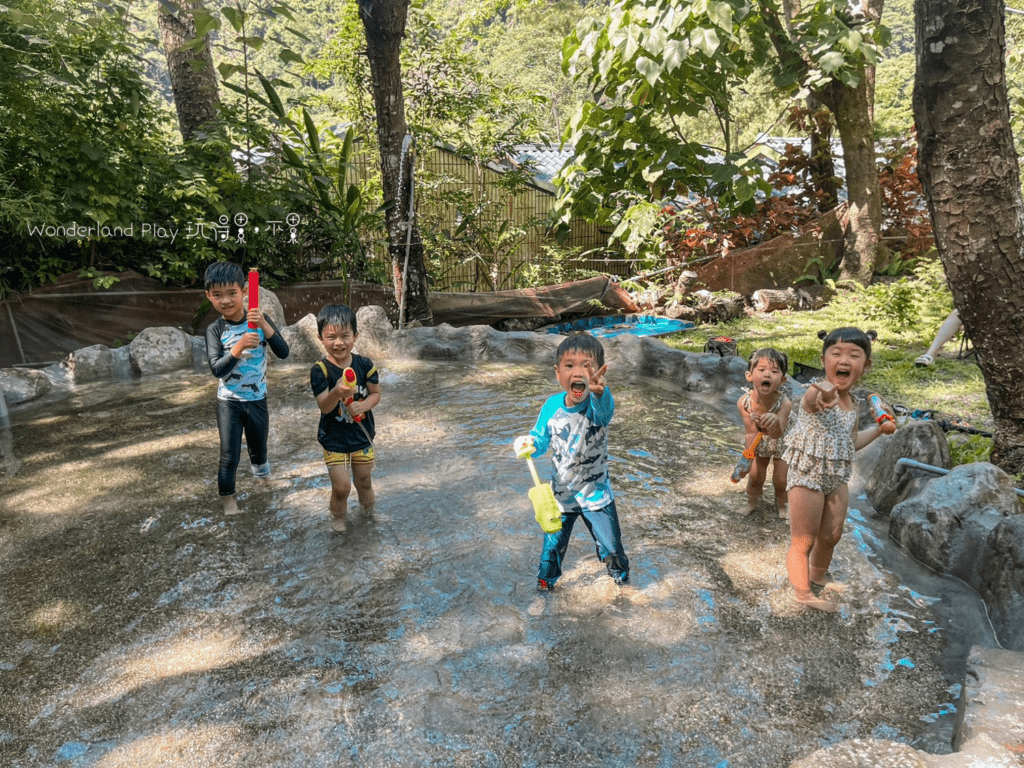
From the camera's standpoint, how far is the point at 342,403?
4.08m

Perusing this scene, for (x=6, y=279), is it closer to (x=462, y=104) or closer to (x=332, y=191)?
(x=332, y=191)

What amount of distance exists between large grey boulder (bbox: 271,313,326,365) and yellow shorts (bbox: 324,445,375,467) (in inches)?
180

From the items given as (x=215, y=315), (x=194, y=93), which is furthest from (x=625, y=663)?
(x=194, y=93)

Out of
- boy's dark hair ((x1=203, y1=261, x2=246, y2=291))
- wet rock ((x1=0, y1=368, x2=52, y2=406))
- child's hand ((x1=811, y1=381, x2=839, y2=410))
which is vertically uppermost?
boy's dark hair ((x1=203, y1=261, x2=246, y2=291))

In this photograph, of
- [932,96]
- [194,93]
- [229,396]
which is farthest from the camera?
[194,93]

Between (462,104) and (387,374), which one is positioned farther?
(462,104)

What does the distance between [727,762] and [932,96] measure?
11.2 feet

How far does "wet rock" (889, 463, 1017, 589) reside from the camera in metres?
3.60

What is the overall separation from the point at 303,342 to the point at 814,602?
662 cm

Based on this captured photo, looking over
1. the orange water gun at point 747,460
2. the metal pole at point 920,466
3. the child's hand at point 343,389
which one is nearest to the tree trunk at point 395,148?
the child's hand at point 343,389

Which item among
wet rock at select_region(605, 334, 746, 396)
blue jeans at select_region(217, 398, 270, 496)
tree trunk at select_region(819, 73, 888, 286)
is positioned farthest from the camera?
tree trunk at select_region(819, 73, 888, 286)

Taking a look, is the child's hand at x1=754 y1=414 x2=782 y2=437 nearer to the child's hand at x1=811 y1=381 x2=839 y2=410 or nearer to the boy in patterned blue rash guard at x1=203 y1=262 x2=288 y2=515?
the child's hand at x1=811 y1=381 x2=839 y2=410

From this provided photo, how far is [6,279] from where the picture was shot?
8211 millimetres

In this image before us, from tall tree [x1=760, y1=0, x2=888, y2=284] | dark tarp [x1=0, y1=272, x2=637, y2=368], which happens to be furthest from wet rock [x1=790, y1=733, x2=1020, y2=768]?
tall tree [x1=760, y1=0, x2=888, y2=284]
